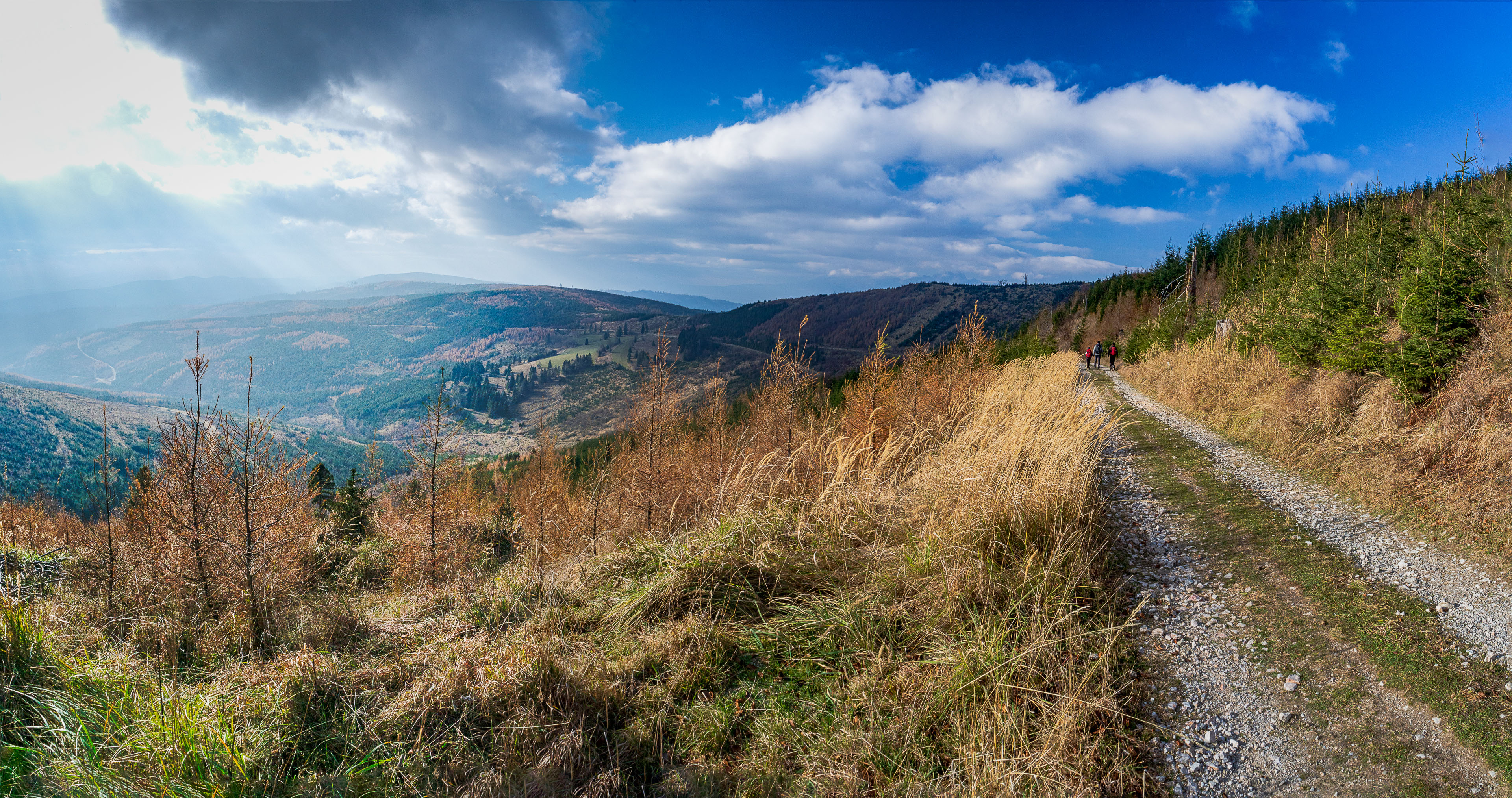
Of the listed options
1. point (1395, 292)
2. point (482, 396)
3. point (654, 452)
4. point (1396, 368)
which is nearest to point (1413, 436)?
point (1396, 368)

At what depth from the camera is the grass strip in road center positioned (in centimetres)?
254

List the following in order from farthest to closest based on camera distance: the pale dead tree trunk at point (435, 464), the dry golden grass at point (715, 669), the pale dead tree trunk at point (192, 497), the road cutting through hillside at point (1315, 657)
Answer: the pale dead tree trunk at point (435, 464) → the pale dead tree trunk at point (192, 497) → the dry golden grass at point (715, 669) → the road cutting through hillside at point (1315, 657)

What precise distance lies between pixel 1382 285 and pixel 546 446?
21.6 meters

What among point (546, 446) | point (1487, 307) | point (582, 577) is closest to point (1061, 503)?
point (582, 577)

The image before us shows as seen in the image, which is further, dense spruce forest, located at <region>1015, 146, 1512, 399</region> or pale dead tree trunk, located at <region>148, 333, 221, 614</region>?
dense spruce forest, located at <region>1015, 146, 1512, 399</region>

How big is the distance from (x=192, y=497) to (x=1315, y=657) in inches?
301

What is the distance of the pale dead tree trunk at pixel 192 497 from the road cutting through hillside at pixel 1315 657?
6.45 m

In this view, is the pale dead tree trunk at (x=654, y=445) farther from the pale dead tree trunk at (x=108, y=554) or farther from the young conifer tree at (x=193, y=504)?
the pale dead tree trunk at (x=108, y=554)

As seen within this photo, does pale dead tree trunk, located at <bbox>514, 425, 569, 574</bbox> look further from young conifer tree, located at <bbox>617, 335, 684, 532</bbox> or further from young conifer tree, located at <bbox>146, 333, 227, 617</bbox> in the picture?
young conifer tree, located at <bbox>146, 333, 227, 617</bbox>

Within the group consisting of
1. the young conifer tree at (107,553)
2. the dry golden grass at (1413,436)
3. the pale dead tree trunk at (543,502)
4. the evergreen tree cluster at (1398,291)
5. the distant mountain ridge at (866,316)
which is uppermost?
the distant mountain ridge at (866,316)

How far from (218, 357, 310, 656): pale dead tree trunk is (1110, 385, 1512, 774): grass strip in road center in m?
6.50

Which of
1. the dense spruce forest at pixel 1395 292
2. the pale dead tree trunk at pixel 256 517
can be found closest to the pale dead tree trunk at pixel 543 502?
the pale dead tree trunk at pixel 256 517

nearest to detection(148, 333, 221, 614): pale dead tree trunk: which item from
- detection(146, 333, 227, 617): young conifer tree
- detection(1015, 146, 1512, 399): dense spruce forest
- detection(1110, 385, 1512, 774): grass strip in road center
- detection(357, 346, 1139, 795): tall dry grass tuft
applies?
detection(146, 333, 227, 617): young conifer tree

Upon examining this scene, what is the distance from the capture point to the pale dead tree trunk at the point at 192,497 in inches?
172
